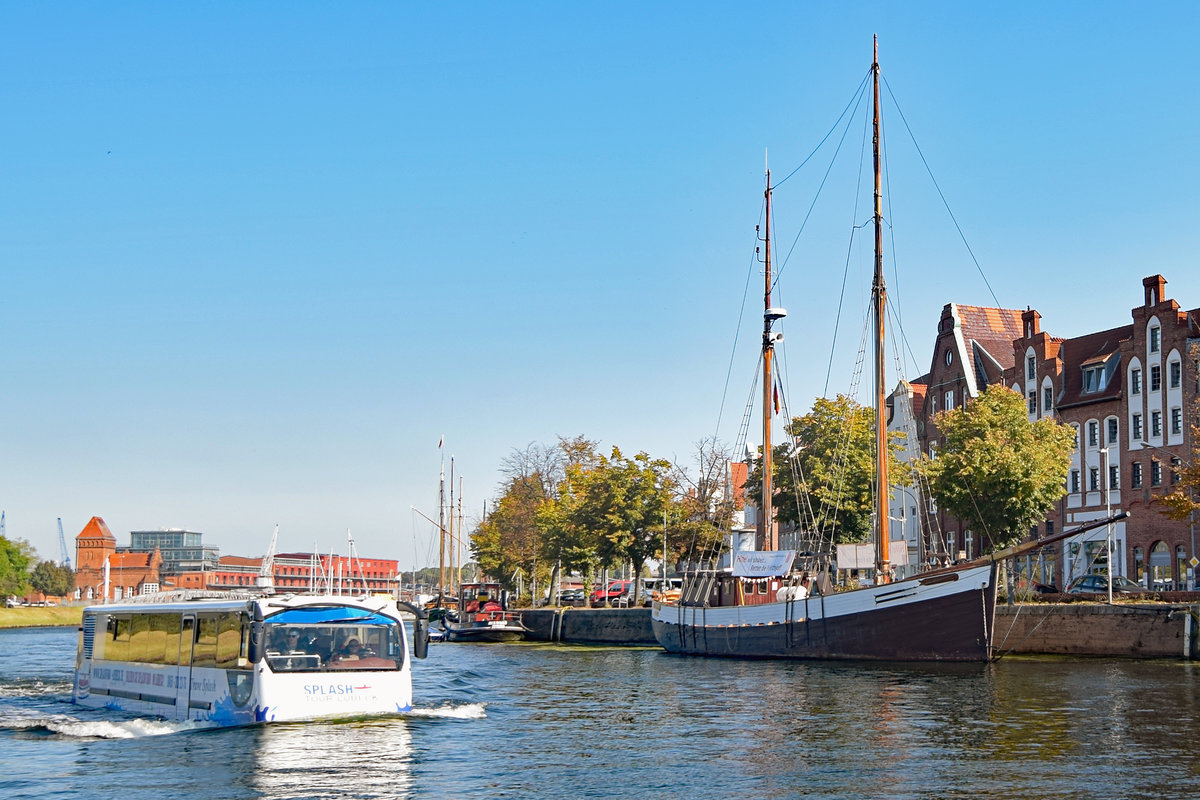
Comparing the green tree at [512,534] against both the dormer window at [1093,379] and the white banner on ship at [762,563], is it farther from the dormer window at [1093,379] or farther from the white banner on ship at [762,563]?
the dormer window at [1093,379]

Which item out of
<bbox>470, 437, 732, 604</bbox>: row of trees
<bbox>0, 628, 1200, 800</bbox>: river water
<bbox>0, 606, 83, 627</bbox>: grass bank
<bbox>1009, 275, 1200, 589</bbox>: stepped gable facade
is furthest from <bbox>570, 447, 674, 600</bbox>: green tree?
<bbox>0, 606, 83, 627</bbox>: grass bank

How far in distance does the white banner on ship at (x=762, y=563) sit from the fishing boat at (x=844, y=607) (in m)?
0.05

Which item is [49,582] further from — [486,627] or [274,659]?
→ [274,659]

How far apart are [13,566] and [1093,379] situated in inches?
4867

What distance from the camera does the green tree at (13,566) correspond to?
5817 inches

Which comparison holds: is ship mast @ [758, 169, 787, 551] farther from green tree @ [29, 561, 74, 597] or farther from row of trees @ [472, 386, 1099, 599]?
green tree @ [29, 561, 74, 597]

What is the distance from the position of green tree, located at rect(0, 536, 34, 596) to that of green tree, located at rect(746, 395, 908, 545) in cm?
10703

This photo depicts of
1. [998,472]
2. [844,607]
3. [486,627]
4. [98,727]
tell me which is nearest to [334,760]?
[98,727]

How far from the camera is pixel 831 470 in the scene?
225 feet

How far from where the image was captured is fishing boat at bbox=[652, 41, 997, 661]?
155 feet

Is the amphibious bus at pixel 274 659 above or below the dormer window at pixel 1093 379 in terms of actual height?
below

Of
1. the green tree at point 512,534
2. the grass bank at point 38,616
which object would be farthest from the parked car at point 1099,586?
the grass bank at point 38,616

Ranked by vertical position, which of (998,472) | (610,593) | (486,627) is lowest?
(486,627)

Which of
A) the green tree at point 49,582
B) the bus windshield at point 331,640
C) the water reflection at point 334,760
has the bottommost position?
the green tree at point 49,582
